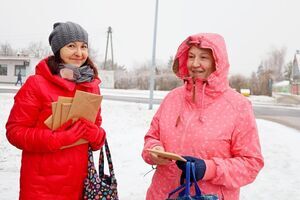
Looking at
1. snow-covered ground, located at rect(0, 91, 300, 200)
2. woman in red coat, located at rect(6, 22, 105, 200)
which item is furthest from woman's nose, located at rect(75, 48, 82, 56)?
snow-covered ground, located at rect(0, 91, 300, 200)

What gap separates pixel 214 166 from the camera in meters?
1.93

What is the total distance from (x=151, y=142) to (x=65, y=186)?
652 millimetres

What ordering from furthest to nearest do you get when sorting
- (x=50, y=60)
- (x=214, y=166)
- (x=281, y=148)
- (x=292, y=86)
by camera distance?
(x=292, y=86)
(x=281, y=148)
(x=50, y=60)
(x=214, y=166)

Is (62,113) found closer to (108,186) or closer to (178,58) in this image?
(108,186)

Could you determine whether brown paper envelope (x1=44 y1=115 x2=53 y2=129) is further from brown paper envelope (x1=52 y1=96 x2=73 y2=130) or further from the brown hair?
the brown hair

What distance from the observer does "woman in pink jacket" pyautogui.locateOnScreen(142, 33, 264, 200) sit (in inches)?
77.4

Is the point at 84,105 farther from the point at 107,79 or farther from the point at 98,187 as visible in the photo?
the point at 107,79

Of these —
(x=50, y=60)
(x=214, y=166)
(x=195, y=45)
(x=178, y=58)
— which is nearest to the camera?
(x=214, y=166)

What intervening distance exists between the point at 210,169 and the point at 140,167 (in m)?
4.28

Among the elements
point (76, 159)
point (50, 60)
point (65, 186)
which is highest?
point (50, 60)

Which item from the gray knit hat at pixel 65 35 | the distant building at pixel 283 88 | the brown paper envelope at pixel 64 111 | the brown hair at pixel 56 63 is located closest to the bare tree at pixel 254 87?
the distant building at pixel 283 88

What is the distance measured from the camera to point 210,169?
1907mm

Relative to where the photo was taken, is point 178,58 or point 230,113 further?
point 178,58

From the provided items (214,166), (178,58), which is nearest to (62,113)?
(178,58)
